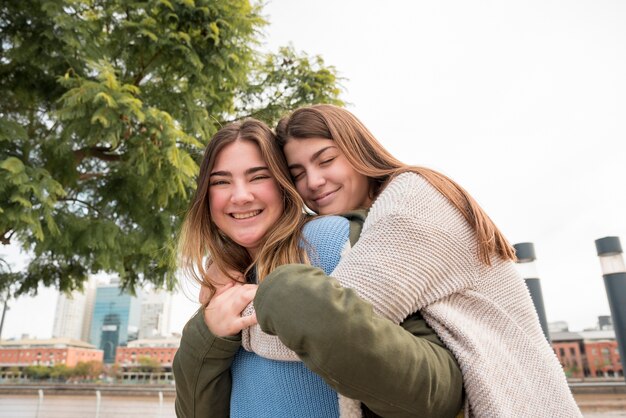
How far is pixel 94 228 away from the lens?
4.98 metres

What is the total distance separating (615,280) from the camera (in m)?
3.92

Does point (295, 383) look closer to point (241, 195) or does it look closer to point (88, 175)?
point (241, 195)

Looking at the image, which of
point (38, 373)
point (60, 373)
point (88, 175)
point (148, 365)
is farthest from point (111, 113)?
point (38, 373)

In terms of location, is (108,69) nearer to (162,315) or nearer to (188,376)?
(188,376)

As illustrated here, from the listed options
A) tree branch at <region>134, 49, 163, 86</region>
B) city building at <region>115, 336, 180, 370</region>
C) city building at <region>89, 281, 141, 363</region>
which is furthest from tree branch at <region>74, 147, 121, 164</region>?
city building at <region>89, 281, 141, 363</region>

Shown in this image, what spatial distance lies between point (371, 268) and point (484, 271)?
13.9 inches

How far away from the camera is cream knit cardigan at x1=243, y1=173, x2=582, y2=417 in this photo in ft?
2.88

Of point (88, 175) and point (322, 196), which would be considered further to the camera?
point (88, 175)

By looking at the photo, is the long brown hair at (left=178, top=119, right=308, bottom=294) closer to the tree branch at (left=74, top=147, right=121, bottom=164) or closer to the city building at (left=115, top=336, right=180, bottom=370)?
the tree branch at (left=74, top=147, right=121, bottom=164)

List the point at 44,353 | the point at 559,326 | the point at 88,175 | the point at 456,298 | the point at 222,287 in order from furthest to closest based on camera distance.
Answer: the point at 44,353, the point at 559,326, the point at 88,175, the point at 222,287, the point at 456,298

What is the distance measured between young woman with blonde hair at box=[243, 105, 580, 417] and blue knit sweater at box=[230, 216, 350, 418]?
92mm

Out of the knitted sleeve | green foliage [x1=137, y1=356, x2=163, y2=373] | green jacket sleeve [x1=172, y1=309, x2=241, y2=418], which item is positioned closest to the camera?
the knitted sleeve

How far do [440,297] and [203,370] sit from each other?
27.8 inches

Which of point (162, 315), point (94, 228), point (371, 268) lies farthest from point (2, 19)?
point (162, 315)
